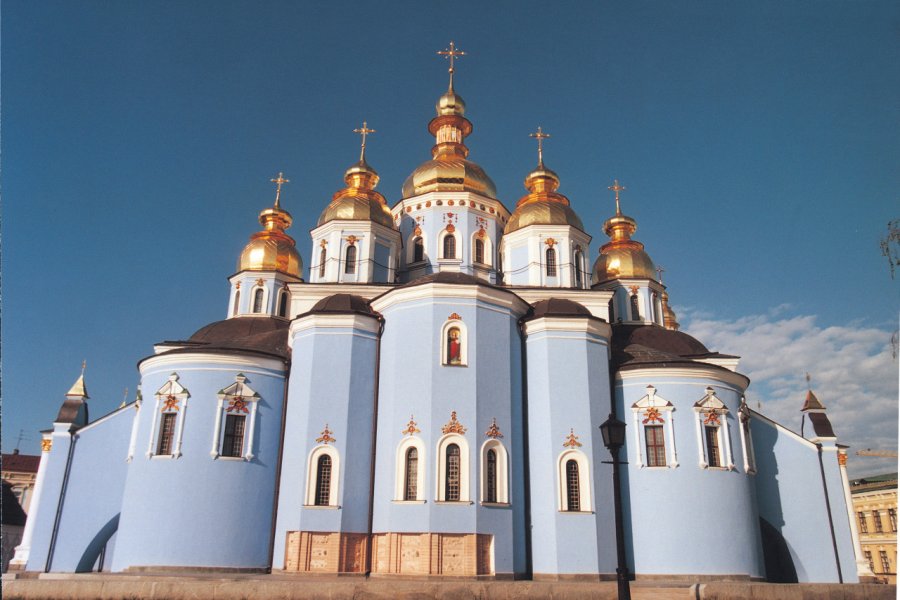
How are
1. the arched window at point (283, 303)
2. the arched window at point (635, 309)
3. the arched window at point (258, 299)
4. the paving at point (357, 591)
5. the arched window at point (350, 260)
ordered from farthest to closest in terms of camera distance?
1. the arched window at point (635, 309)
2. the arched window at point (283, 303)
3. the arched window at point (258, 299)
4. the arched window at point (350, 260)
5. the paving at point (357, 591)

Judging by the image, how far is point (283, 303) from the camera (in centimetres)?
2767

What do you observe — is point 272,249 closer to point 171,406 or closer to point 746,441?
point 171,406

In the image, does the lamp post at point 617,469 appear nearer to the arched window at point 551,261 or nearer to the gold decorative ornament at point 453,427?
the gold decorative ornament at point 453,427

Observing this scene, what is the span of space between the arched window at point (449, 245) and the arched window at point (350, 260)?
3.34 meters

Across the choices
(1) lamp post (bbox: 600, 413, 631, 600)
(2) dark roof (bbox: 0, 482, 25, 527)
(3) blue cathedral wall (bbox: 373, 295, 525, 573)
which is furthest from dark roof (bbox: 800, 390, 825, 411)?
(2) dark roof (bbox: 0, 482, 25, 527)

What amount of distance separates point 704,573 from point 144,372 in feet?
54.8

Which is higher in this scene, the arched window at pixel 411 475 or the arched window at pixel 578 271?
the arched window at pixel 578 271

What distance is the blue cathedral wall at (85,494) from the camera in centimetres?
2045

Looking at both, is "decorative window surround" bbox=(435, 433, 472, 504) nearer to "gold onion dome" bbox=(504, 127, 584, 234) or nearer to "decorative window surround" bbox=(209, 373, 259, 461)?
"decorative window surround" bbox=(209, 373, 259, 461)

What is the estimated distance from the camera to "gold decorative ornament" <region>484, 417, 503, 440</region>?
57.9 ft

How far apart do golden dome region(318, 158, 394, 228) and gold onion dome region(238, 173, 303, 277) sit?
3092 mm

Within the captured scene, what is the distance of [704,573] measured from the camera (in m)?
17.9

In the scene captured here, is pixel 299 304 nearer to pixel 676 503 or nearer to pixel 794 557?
pixel 676 503

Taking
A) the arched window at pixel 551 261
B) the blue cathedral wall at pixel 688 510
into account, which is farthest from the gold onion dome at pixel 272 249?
the blue cathedral wall at pixel 688 510
